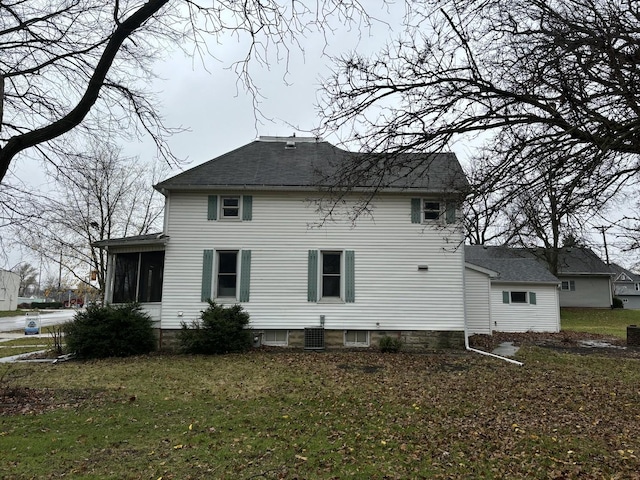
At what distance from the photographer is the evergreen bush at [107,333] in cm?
1227

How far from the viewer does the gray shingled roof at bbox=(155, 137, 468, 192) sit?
535 inches

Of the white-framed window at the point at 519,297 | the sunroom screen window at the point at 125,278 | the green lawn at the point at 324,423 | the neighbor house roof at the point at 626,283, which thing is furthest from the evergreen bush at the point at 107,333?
the neighbor house roof at the point at 626,283

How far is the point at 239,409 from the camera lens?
6.87 m

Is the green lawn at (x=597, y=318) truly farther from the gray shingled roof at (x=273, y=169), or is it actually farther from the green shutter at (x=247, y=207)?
the green shutter at (x=247, y=207)

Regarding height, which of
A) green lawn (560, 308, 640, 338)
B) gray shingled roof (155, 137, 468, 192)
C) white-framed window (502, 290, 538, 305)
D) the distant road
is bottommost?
the distant road

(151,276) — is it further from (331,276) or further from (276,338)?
(331,276)

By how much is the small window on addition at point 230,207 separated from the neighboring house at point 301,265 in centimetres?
3

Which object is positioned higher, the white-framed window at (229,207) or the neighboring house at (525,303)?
the white-framed window at (229,207)

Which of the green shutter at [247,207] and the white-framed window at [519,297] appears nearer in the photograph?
the green shutter at [247,207]

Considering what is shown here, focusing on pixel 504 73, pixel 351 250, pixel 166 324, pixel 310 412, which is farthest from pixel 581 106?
pixel 166 324

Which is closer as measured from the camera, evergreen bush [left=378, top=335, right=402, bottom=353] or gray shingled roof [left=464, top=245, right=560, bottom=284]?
evergreen bush [left=378, top=335, right=402, bottom=353]

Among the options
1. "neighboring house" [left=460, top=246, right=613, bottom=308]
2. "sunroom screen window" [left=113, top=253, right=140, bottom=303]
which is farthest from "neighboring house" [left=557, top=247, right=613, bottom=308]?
"sunroom screen window" [left=113, top=253, right=140, bottom=303]

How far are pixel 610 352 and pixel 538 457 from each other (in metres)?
11.5

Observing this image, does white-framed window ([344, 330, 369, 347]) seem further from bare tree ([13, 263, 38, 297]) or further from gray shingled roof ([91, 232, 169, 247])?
bare tree ([13, 263, 38, 297])
